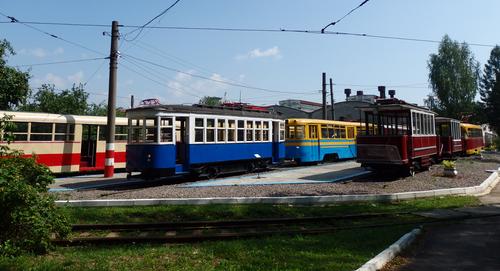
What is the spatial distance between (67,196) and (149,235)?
5.03 m

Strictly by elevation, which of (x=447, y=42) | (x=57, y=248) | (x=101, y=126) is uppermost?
(x=447, y=42)

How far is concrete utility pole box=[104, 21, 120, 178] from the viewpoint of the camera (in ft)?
58.1

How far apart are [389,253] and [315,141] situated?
659 inches

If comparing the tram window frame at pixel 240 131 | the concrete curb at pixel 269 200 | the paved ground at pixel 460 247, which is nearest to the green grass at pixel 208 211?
the concrete curb at pixel 269 200

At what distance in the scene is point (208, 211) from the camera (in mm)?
10391

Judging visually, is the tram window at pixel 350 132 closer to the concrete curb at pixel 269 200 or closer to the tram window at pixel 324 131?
the tram window at pixel 324 131

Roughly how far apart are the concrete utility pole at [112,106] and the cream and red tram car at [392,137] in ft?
36.0

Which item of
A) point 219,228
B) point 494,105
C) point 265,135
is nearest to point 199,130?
point 265,135

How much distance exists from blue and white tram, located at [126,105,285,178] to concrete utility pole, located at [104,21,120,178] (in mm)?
3145

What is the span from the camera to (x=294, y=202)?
11.8 metres

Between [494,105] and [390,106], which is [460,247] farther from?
[494,105]

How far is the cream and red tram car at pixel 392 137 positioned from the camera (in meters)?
16.0

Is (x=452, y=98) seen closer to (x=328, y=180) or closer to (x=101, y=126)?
(x=328, y=180)

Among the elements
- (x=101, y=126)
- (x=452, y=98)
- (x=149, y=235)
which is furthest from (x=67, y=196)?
(x=452, y=98)
